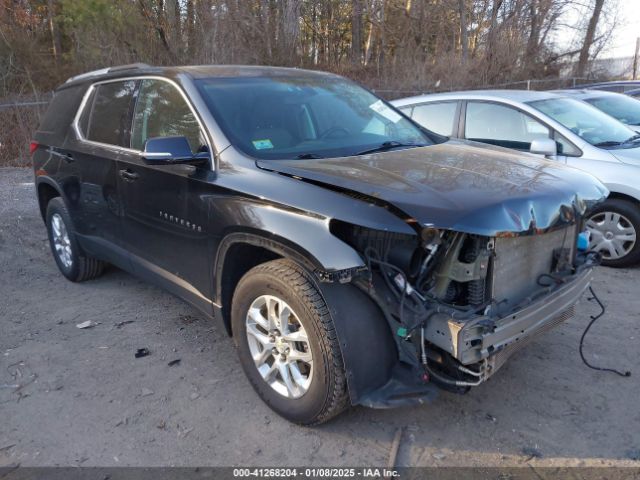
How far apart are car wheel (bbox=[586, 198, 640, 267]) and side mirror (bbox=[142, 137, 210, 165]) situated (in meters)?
3.81

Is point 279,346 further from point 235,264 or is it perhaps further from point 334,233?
point 334,233

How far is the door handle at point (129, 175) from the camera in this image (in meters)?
3.86

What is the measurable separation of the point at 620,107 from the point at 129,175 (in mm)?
6751

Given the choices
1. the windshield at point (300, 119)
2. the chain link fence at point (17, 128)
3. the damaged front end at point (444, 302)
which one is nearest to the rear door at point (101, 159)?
the windshield at point (300, 119)

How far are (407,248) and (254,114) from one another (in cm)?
147

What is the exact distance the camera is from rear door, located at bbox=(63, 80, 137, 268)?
13.6 feet

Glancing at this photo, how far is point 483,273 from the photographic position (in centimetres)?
263

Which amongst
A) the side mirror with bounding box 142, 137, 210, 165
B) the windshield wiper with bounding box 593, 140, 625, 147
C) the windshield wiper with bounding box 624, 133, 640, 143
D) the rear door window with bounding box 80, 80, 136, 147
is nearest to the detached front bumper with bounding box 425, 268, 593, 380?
the side mirror with bounding box 142, 137, 210, 165

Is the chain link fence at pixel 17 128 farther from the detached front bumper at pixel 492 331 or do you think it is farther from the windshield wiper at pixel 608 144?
the detached front bumper at pixel 492 331

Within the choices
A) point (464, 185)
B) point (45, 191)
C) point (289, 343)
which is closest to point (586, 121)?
point (464, 185)

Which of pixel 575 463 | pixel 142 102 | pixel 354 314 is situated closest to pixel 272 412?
pixel 354 314

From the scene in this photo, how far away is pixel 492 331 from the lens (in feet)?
8.31

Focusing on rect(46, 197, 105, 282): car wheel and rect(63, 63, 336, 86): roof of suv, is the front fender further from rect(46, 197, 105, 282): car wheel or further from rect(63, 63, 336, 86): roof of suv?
rect(46, 197, 105, 282): car wheel

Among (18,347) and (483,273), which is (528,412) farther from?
(18,347)
